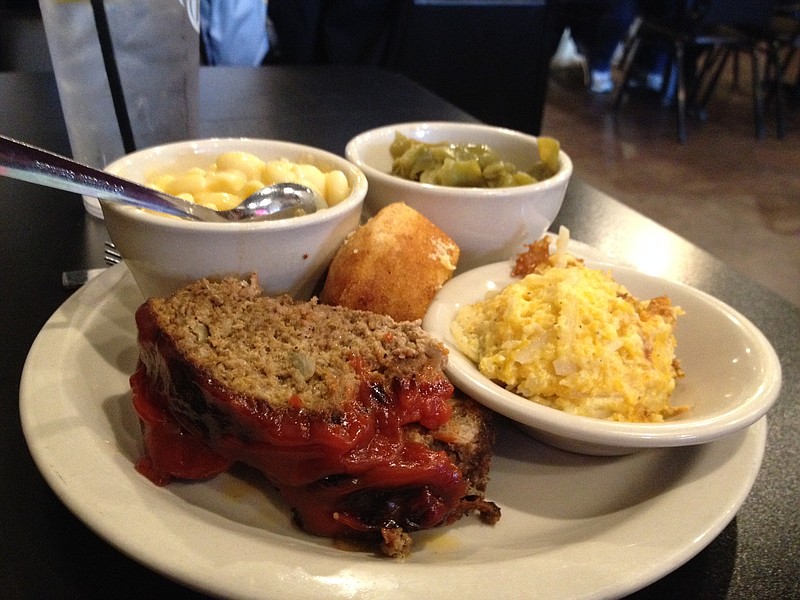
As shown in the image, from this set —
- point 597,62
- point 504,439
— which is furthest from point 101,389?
point 597,62

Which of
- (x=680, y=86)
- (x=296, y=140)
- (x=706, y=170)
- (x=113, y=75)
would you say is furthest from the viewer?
(x=680, y=86)

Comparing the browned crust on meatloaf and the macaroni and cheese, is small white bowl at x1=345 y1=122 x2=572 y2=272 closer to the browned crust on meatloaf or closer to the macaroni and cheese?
the macaroni and cheese

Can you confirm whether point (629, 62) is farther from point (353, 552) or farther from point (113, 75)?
point (353, 552)

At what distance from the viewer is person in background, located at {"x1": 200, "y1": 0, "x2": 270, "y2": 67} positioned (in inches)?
170

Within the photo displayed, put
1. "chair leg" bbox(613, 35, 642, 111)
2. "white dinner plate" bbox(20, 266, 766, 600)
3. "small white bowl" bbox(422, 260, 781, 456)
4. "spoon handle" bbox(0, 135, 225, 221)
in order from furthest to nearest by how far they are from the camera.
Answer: "chair leg" bbox(613, 35, 642, 111) → "small white bowl" bbox(422, 260, 781, 456) → "spoon handle" bbox(0, 135, 225, 221) → "white dinner plate" bbox(20, 266, 766, 600)

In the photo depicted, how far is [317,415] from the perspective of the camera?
2.90ft

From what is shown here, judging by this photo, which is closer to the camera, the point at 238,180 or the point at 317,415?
the point at 317,415

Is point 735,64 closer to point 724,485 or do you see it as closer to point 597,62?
point 597,62

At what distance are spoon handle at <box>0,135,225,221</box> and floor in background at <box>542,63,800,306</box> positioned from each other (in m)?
4.06

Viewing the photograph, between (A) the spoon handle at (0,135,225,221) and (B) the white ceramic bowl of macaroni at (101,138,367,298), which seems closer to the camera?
(A) the spoon handle at (0,135,225,221)

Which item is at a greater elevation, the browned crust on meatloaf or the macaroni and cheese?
the macaroni and cheese

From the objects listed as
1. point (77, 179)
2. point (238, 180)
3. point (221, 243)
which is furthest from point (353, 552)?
point (238, 180)

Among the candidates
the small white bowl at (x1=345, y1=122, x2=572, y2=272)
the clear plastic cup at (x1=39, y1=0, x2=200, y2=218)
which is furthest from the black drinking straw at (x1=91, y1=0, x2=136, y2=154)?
the small white bowl at (x1=345, y1=122, x2=572, y2=272)

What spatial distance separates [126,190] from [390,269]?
49 centimetres
